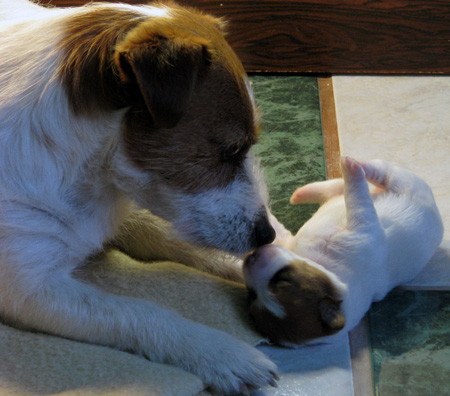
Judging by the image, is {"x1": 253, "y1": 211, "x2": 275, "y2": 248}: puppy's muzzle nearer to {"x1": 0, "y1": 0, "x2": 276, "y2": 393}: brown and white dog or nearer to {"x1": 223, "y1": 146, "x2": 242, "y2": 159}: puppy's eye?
{"x1": 0, "y1": 0, "x2": 276, "y2": 393}: brown and white dog

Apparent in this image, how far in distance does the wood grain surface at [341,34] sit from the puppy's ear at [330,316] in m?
1.96

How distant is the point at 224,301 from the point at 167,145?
548 millimetres

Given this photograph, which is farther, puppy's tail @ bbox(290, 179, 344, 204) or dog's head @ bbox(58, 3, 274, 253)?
puppy's tail @ bbox(290, 179, 344, 204)

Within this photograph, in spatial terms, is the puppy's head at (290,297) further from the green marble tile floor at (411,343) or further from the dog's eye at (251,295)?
the green marble tile floor at (411,343)

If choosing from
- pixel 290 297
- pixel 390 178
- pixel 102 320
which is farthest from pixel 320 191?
pixel 102 320

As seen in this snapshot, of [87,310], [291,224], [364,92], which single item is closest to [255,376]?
[87,310]

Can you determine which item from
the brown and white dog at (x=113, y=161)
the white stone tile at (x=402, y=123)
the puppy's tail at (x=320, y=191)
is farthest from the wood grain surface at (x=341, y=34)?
the brown and white dog at (x=113, y=161)

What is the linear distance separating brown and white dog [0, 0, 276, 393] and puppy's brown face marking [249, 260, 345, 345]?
12cm

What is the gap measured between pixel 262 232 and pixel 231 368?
1.36 feet

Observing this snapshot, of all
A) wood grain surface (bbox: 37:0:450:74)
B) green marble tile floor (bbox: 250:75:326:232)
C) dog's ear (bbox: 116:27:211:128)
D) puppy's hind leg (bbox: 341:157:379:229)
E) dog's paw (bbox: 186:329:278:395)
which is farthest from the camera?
wood grain surface (bbox: 37:0:450:74)

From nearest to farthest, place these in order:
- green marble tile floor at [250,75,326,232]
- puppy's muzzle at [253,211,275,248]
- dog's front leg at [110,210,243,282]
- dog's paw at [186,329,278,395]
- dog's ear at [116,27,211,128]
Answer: dog's ear at [116,27,211,128], dog's paw at [186,329,278,395], puppy's muzzle at [253,211,275,248], dog's front leg at [110,210,243,282], green marble tile floor at [250,75,326,232]

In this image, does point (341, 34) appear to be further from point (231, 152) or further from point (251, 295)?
point (251, 295)

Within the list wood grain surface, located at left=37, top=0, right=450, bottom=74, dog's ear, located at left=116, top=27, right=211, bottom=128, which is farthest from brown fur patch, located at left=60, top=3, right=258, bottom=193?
wood grain surface, located at left=37, top=0, right=450, bottom=74

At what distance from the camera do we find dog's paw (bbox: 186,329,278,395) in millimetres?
1710
